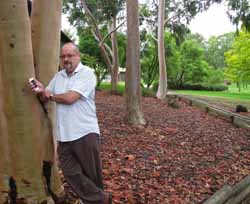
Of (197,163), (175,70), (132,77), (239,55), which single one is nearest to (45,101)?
(197,163)

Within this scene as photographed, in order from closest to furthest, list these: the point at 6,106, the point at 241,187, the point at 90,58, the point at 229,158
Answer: the point at 6,106
the point at 241,187
the point at 229,158
the point at 90,58

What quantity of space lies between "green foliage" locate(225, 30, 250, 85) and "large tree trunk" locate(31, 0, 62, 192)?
36369 millimetres

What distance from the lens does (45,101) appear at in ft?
11.0

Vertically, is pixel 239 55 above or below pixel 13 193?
above

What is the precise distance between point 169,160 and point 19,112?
3.96m

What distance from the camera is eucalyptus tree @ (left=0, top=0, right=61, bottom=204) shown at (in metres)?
3.09

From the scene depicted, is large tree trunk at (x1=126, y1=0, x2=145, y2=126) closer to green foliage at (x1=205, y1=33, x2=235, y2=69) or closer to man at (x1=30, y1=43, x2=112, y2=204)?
man at (x1=30, y1=43, x2=112, y2=204)

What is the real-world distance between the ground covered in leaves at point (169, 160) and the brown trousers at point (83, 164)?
908mm

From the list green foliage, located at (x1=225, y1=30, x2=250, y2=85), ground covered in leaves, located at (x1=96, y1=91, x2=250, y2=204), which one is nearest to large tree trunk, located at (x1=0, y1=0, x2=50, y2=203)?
ground covered in leaves, located at (x1=96, y1=91, x2=250, y2=204)

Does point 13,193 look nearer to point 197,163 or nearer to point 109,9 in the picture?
point 197,163

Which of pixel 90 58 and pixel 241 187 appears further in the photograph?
pixel 90 58

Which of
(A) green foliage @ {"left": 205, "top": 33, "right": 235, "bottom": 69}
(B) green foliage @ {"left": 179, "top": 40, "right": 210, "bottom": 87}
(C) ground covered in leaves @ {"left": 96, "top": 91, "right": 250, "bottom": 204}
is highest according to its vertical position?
(A) green foliage @ {"left": 205, "top": 33, "right": 235, "bottom": 69}

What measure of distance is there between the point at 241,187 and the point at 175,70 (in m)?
35.3

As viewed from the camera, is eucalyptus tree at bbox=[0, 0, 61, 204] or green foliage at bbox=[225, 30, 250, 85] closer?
eucalyptus tree at bbox=[0, 0, 61, 204]
